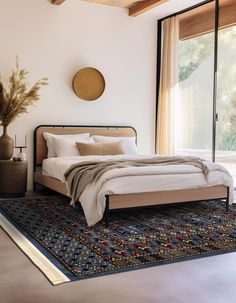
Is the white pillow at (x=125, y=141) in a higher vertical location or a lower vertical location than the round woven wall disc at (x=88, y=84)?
lower

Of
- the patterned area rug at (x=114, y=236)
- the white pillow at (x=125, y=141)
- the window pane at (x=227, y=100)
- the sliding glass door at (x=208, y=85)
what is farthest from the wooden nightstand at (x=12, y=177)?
the window pane at (x=227, y=100)

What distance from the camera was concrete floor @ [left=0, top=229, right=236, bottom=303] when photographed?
2.21 m

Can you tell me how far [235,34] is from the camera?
5867mm

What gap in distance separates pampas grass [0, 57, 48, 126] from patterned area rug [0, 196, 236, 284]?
1301 millimetres

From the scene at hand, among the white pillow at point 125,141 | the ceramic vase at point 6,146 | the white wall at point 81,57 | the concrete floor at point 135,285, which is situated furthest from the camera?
the white pillow at point 125,141

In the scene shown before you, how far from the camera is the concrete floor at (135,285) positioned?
87.1 inches

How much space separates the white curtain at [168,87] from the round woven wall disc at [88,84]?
Result: 1.18 m

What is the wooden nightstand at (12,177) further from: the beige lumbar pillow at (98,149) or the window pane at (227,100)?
the window pane at (227,100)

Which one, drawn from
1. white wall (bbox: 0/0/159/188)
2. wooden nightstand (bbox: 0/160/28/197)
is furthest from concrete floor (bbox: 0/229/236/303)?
white wall (bbox: 0/0/159/188)

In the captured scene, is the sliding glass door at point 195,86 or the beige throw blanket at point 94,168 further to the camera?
the sliding glass door at point 195,86

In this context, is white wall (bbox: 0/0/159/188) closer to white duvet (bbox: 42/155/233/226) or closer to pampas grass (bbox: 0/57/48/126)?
pampas grass (bbox: 0/57/48/126)

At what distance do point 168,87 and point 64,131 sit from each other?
2046 mm

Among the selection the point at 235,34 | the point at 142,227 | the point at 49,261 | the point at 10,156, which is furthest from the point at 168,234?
the point at 235,34

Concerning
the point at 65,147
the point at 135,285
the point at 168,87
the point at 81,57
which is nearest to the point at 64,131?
the point at 65,147
